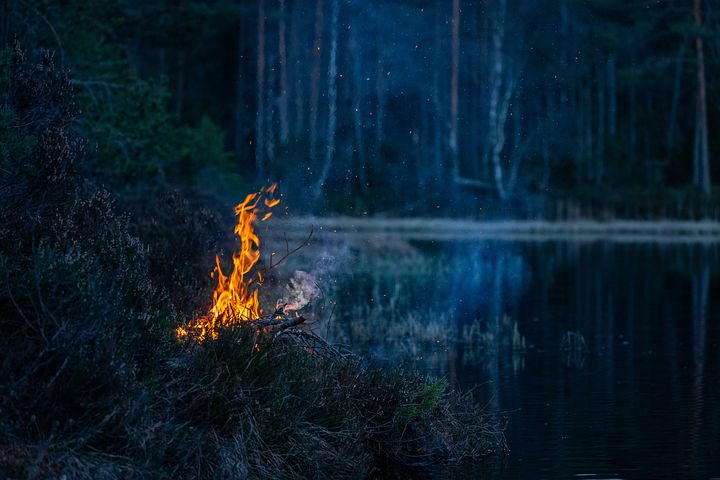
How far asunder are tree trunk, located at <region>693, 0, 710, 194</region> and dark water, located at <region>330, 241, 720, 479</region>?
715 inches

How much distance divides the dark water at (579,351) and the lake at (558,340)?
0.03 meters

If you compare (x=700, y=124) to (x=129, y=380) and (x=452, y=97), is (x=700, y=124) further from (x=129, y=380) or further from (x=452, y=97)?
(x=129, y=380)

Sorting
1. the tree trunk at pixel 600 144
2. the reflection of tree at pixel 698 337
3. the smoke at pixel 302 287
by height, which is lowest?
the reflection of tree at pixel 698 337

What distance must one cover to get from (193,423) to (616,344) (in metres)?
14.9

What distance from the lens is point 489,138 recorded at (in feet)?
219

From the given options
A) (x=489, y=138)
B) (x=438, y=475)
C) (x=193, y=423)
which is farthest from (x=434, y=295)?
(x=489, y=138)

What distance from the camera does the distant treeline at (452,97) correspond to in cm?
6191

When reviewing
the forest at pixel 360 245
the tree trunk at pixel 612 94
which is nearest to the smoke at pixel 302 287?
the forest at pixel 360 245

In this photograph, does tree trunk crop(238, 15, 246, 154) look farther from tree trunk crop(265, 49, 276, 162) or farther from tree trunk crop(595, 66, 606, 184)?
tree trunk crop(595, 66, 606, 184)

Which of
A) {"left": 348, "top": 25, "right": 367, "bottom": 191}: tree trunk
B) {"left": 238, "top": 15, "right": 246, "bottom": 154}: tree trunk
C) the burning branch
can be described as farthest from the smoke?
{"left": 238, "top": 15, "right": 246, "bottom": 154}: tree trunk

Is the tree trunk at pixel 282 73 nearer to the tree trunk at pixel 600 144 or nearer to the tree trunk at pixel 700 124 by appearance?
the tree trunk at pixel 600 144

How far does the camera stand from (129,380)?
1088 centimetres

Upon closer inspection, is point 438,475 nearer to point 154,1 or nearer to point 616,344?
point 616,344

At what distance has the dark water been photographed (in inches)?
576
